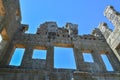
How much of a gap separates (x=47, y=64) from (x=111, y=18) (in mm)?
5859

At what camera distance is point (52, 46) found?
40.8 feet

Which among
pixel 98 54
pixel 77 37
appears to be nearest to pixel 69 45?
pixel 77 37

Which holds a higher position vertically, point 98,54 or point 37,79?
point 98,54

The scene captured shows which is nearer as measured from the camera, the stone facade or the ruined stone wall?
the stone facade

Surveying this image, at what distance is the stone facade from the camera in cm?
986

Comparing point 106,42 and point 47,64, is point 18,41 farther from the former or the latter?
point 106,42

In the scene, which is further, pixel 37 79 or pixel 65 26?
pixel 65 26

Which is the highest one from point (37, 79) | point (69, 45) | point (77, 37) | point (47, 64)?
point (77, 37)

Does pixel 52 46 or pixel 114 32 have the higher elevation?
pixel 114 32

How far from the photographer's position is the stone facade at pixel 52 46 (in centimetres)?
986

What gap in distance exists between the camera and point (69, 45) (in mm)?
12914

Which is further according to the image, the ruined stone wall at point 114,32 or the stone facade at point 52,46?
the ruined stone wall at point 114,32

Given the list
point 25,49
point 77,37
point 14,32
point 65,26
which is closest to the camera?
point 25,49

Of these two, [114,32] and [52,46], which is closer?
[52,46]
